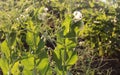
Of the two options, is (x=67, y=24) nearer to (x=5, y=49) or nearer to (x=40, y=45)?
(x=40, y=45)

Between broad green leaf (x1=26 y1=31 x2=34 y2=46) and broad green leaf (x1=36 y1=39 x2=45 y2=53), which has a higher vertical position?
broad green leaf (x1=26 y1=31 x2=34 y2=46)

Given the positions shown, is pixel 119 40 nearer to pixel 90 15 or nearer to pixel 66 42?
pixel 90 15

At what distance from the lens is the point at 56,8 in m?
2.70

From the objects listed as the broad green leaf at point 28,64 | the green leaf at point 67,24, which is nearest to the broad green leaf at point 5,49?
the broad green leaf at point 28,64

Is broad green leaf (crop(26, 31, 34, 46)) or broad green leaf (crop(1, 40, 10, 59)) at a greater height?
broad green leaf (crop(26, 31, 34, 46))

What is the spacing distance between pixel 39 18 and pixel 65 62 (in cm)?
17

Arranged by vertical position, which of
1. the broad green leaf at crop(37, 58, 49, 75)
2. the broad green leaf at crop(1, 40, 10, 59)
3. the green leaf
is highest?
the green leaf

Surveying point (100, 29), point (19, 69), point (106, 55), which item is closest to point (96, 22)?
point (100, 29)

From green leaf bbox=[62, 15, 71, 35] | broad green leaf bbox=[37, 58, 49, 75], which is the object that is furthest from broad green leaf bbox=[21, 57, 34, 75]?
green leaf bbox=[62, 15, 71, 35]

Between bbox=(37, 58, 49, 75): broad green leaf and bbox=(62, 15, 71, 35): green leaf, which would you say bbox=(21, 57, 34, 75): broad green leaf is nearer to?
bbox=(37, 58, 49, 75): broad green leaf

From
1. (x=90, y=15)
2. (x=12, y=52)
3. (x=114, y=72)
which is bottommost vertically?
(x=114, y=72)

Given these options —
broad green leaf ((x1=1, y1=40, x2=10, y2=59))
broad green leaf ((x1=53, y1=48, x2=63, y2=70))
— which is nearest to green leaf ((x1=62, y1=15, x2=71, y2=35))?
broad green leaf ((x1=53, y1=48, x2=63, y2=70))

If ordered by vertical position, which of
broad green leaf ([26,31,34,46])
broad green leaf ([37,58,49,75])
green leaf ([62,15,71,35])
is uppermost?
green leaf ([62,15,71,35])

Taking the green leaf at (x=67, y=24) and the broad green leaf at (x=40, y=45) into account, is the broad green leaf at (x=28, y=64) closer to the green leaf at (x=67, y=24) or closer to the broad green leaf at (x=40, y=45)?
the broad green leaf at (x=40, y=45)
